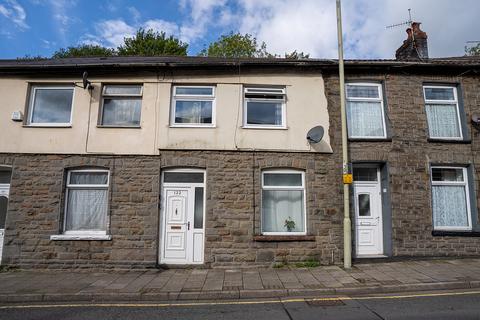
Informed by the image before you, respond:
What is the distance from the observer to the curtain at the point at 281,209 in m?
10.1

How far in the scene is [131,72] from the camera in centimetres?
1051

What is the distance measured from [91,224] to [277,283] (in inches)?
228

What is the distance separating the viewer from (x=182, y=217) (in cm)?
993

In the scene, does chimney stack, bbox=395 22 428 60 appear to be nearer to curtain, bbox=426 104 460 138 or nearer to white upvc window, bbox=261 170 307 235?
curtain, bbox=426 104 460 138

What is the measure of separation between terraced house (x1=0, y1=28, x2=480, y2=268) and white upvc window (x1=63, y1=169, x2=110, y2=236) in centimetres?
3

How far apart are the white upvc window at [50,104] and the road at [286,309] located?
5826mm

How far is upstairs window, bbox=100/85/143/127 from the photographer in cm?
1045

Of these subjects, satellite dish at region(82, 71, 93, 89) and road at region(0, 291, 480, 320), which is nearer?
road at region(0, 291, 480, 320)

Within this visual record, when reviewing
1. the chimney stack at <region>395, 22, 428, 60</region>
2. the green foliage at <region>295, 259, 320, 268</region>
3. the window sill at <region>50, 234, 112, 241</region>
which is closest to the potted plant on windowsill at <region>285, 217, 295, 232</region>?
the green foliage at <region>295, 259, 320, 268</region>

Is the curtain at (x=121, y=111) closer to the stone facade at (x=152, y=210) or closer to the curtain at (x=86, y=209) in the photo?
the stone facade at (x=152, y=210)

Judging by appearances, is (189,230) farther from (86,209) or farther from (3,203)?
(3,203)

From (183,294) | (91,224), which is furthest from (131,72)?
(183,294)

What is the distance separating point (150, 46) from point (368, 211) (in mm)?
20954

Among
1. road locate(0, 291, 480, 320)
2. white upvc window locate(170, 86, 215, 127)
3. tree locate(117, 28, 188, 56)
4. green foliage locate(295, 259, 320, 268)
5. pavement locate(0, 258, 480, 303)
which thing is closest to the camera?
road locate(0, 291, 480, 320)
